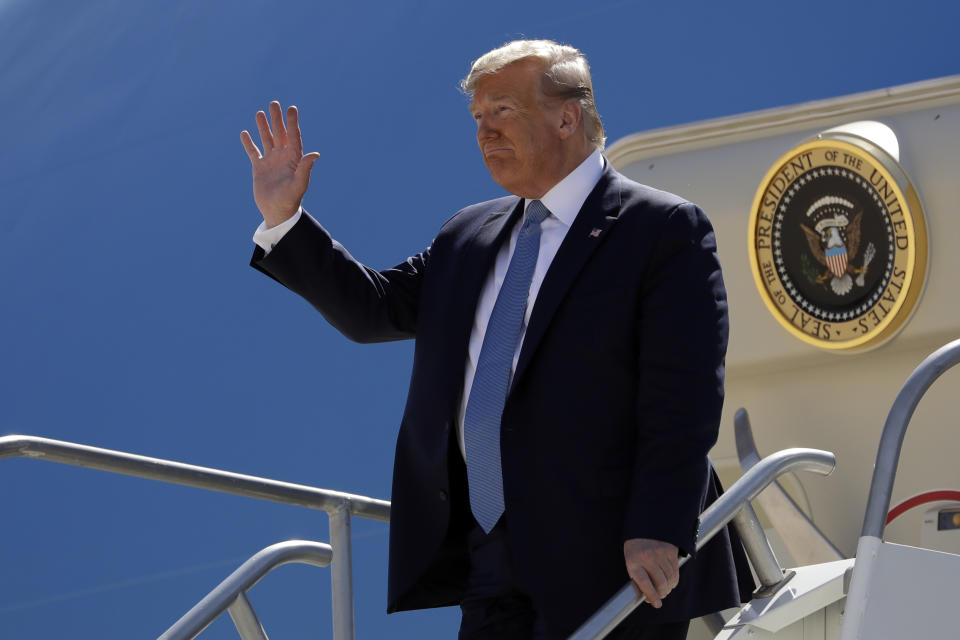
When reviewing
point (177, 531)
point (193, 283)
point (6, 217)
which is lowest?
point (177, 531)

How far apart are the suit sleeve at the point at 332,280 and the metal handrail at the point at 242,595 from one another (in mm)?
550

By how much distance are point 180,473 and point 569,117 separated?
98 cm

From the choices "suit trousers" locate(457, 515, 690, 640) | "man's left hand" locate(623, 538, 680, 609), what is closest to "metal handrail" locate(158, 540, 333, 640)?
"suit trousers" locate(457, 515, 690, 640)

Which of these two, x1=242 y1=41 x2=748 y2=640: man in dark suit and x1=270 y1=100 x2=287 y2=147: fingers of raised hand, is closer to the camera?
x1=242 y1=41 x2=748 y2=640: man in dark suit

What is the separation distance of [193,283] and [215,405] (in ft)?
2.14

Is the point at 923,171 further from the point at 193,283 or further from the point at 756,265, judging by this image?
the point at 193,283

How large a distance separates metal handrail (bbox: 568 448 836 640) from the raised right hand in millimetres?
797

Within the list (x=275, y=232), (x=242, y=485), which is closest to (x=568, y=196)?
(x=275, y=232)

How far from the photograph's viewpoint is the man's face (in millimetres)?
2078

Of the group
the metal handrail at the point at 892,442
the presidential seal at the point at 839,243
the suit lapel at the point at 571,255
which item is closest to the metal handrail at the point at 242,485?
the suit lapel at the point at 571,255

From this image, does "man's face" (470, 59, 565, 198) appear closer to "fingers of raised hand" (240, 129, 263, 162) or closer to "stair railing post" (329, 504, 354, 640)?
"fingers of raised hand" (240, 129, 263, 162)

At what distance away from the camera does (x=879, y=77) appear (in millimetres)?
3895

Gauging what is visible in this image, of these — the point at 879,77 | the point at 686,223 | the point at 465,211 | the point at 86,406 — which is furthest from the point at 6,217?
the point at 686,223

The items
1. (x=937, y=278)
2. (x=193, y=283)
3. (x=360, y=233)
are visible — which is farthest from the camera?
(x=193, y=283)
